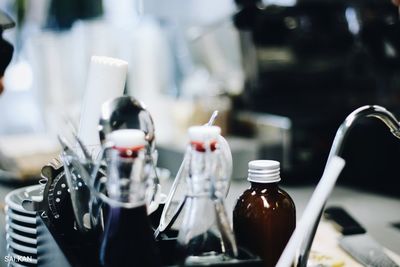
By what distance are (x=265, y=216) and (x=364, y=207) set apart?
28.9 inches

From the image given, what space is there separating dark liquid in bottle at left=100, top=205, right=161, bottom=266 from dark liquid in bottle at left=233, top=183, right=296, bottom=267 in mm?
144

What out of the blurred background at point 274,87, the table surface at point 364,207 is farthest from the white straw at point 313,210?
the blurred background at point 274,87

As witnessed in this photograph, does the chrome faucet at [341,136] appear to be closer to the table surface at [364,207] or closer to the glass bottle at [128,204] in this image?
the glass bottle at [128,204]

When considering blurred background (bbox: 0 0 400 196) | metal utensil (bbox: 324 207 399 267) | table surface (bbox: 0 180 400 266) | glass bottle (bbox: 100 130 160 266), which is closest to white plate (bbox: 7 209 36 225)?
table surface (bbox: 0 180 400 266)

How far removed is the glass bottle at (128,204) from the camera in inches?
24.2

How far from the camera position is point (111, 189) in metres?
0.62

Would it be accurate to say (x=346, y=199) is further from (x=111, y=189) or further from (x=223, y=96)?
(x=111, y=189)

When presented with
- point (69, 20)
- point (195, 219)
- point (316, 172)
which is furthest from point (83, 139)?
point (69, 20)

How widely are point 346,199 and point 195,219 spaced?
922mm

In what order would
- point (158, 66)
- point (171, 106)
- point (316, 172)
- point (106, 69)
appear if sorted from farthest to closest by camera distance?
point (158, 66), point (171, 106), point (316, 172), point (106, 69)

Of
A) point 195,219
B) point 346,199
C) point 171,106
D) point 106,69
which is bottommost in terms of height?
point 346,199

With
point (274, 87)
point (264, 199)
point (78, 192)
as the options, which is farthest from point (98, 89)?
point (274, 87)

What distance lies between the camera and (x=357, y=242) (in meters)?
1.07

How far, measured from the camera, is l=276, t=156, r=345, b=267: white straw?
2.14ft
